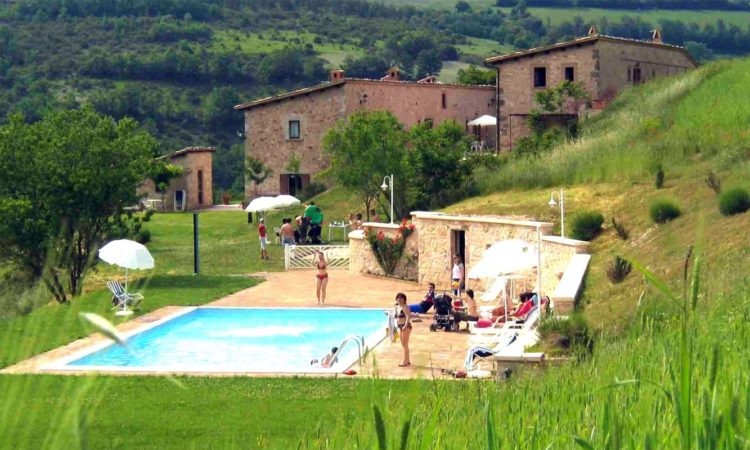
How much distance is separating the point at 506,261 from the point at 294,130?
93.3 feet

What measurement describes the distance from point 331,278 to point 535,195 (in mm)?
5088

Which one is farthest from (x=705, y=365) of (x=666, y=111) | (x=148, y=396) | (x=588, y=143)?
(x=666, y=111)

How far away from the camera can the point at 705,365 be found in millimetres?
5832

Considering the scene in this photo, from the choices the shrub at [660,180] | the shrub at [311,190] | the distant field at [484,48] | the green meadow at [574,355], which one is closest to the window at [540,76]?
the green meadow at [574,355]

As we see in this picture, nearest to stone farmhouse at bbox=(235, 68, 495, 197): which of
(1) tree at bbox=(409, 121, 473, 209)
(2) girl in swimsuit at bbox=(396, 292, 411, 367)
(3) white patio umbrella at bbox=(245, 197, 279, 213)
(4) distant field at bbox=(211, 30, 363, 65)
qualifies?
(3) white patio umbrella at bbox=(245, 197, 279, 213)

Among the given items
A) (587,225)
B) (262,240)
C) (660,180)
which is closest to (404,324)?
(587,225)

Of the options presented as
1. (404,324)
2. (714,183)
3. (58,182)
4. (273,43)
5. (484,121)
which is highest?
(273,43)

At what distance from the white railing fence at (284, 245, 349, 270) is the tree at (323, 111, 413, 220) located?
11.7 ft

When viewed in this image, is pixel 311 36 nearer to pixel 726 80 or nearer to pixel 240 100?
pixel 240 100

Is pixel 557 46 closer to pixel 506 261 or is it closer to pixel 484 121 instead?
pixel 484 121

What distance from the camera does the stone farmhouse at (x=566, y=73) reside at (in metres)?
42.7

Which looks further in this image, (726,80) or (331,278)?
(726,80)

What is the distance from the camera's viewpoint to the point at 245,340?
68.6ft

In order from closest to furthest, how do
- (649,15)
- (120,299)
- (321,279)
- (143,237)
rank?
(120,299) < (321,279) < (143,237) < (649,15)
